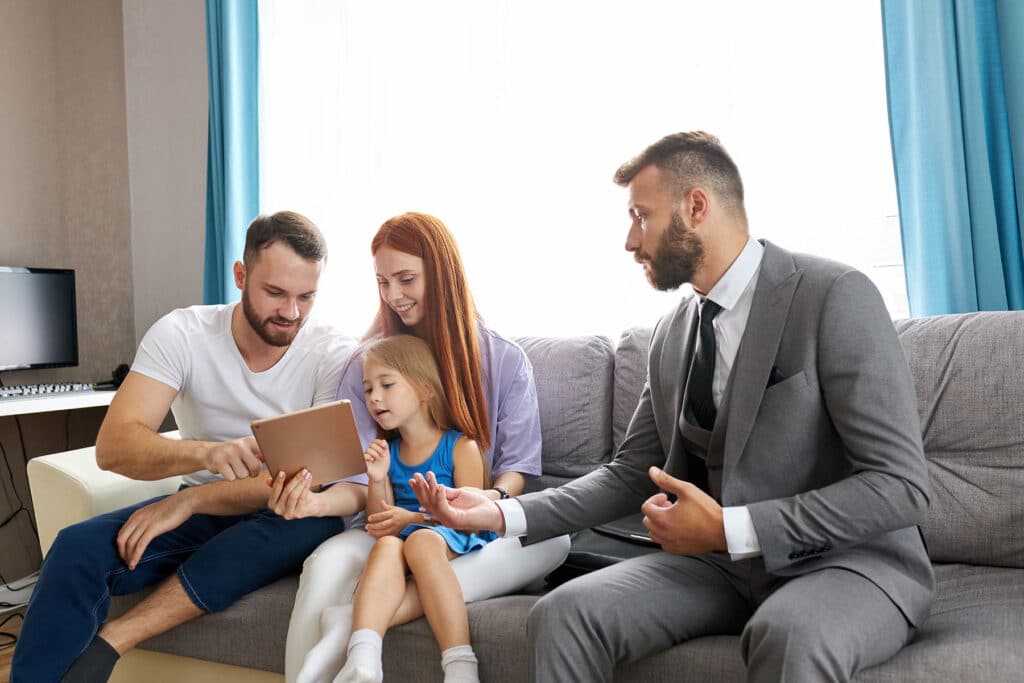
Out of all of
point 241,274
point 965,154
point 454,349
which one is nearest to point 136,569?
point 241,274

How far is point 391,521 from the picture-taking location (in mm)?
1839

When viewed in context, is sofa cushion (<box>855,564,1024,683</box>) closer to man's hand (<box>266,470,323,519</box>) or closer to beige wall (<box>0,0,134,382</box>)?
man's hand (<box>266,470,323,519</box>)

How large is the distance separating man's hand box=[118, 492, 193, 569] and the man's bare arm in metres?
0.07

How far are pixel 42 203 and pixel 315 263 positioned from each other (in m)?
1.94

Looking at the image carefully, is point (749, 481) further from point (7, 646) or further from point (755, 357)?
point (7, 646)

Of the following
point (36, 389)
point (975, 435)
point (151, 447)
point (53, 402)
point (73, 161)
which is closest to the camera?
point (975, 435)

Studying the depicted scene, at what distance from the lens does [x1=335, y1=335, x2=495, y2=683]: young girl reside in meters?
1.60

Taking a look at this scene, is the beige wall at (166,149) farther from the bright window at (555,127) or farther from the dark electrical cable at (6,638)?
the dark electrical cable at (6,638)

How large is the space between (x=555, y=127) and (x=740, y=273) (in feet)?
4.92

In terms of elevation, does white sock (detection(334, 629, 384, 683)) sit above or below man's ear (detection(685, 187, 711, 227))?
below

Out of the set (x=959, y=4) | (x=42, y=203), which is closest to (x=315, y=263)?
(x=959, y=4)

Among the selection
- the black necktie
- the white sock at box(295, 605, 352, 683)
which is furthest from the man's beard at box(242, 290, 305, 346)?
the black necktie

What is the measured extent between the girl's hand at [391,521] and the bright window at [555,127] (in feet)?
3.42

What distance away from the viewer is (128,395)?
210cm
